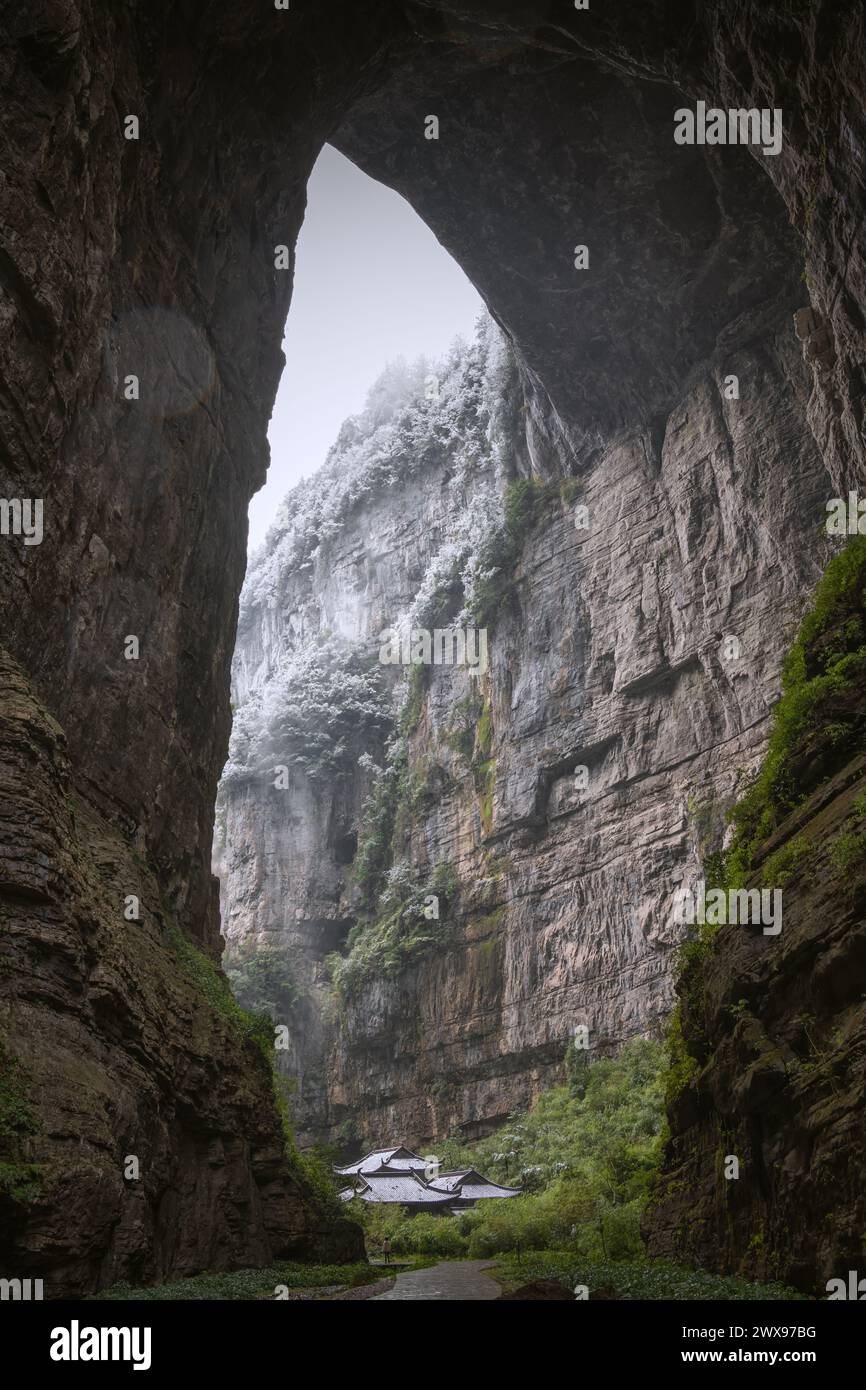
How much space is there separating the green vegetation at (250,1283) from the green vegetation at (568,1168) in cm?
850

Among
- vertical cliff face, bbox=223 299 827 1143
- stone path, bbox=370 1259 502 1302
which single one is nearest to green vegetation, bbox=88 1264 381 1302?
stone path, bbox=370 1259 502 1302

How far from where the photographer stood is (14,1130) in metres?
9.01

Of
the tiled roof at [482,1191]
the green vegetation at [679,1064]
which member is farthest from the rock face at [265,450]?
the green vegetation at [679,1064]

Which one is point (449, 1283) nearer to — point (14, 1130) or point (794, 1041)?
point (794, 1041)

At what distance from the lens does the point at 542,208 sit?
34.5m

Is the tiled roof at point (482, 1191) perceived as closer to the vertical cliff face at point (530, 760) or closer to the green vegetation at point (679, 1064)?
the vertical cliff face at point (530, 760)

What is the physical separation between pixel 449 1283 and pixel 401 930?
2675cm

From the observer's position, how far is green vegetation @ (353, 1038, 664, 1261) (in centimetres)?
2628

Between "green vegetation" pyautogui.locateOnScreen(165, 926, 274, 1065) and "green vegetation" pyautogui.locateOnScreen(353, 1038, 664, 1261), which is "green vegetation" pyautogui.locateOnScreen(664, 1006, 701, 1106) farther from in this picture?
"green vegetation" pyautogui.locateOnScreen(353, 1038, 664, 1261)

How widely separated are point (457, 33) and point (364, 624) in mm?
37425

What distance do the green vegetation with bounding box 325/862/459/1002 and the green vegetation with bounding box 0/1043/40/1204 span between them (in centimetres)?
3500

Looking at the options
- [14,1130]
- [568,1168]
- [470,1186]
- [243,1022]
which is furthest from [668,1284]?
[470,1186]

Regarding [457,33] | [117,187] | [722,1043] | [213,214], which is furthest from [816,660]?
[457,33]
